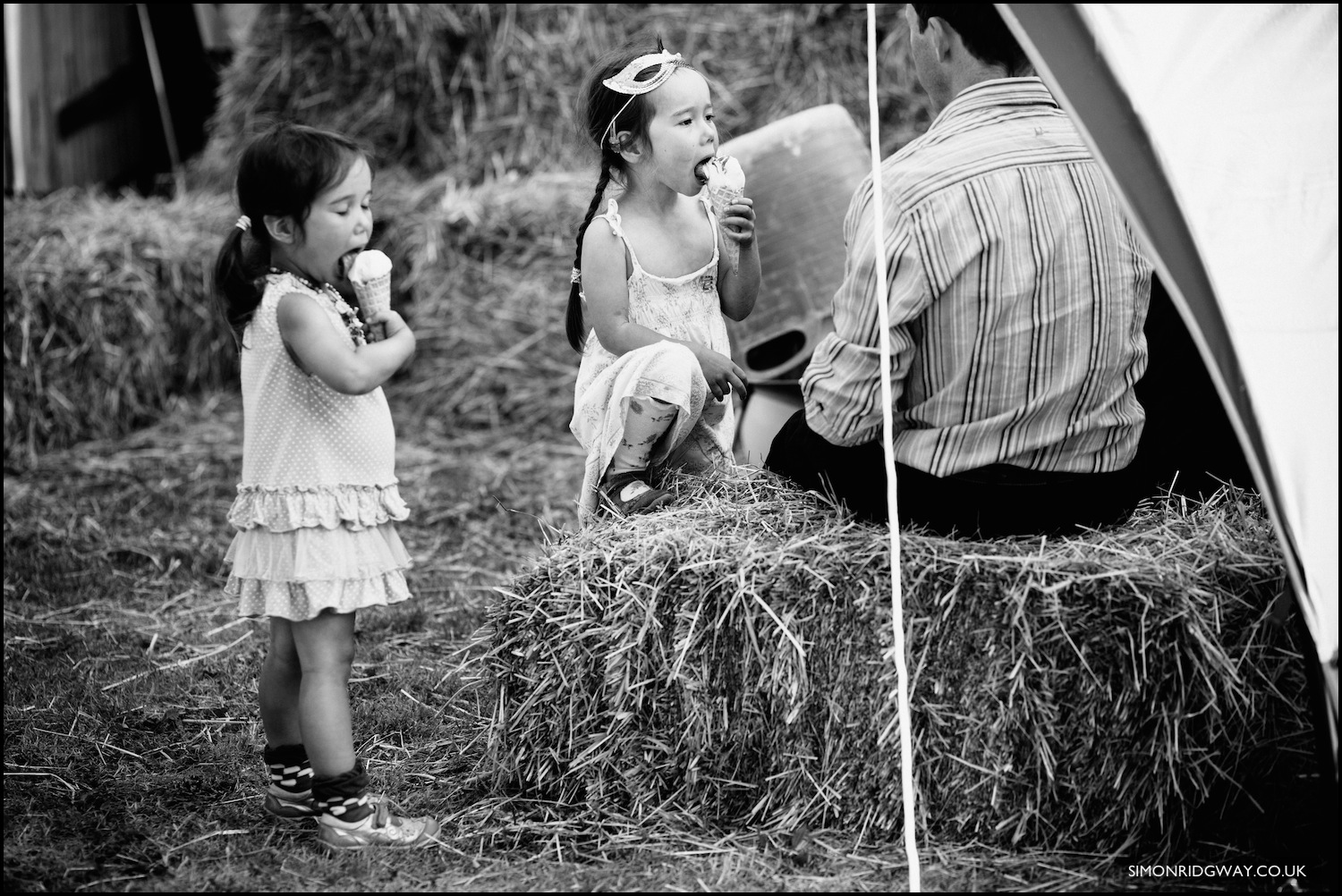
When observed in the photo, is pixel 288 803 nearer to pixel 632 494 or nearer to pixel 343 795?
pixel 343 795

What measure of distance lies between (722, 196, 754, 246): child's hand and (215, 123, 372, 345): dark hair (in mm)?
913

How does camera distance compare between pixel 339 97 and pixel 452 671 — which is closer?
pixel 452 671

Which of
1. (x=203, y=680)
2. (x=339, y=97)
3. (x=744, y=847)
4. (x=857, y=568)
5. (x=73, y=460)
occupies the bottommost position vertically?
(x=744, y=847)

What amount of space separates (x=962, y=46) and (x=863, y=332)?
1.95ft

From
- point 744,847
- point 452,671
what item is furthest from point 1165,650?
point 452,671

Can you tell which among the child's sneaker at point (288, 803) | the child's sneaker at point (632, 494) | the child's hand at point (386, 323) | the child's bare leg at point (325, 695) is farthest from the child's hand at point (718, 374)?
the child's sneaker at point (288, 803)

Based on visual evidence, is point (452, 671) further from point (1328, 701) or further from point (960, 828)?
point (1328, 701)

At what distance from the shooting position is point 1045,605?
2428 millimetres

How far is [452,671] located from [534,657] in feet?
1.88

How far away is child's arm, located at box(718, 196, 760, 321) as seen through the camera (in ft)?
10.5

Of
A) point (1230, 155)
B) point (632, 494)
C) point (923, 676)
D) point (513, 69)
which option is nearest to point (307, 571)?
point (632, 494)

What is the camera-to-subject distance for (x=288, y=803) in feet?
9.09

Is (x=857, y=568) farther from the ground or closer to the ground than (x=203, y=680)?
farther from the ground

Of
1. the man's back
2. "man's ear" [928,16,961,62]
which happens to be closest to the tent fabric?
the man's back
